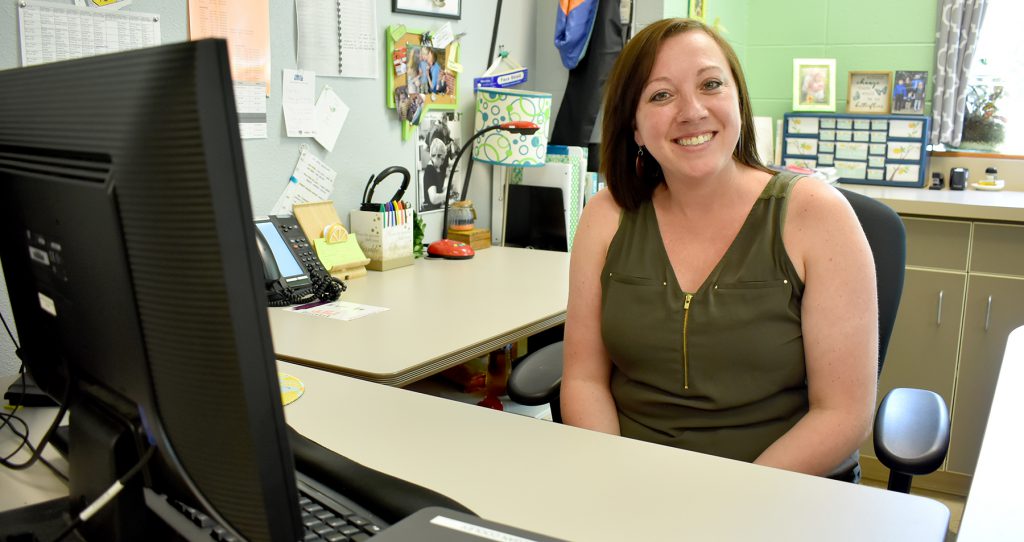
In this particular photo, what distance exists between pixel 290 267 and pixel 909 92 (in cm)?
267

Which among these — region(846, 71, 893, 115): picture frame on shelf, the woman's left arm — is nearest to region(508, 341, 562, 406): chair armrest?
the woman's left arm

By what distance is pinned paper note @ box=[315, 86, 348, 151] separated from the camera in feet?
7.29

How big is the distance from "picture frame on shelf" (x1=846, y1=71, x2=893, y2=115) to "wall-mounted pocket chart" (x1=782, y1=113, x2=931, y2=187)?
0.07 m

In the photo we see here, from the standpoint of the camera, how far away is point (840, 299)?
1.37 meters

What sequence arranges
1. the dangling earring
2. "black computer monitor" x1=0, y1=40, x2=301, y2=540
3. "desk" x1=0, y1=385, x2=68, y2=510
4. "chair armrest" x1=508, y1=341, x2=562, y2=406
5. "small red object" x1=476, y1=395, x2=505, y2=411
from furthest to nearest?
"small red object" x1=476, y1=395, x2=505, y2=411, the dangling earring, "chair armrest" x1=508, y1=341, x2=562, y2=406, "desk" x1=0, y1=385, x2=68, y2=510, "black computer monitor" x1=0, y1=40, x2=301, y2=540

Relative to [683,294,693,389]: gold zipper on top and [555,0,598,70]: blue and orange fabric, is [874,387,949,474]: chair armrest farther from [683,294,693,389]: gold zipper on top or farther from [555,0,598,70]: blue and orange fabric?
[555,0,598,70]: blue and orange fabric

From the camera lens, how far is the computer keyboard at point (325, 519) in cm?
78

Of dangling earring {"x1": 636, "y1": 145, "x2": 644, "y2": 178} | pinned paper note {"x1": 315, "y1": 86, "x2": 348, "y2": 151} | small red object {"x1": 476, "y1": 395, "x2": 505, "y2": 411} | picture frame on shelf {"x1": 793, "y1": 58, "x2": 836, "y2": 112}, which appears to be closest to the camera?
dangling earring {"x1": 636, "y1": 145, "x2": 644, "y2": 178}

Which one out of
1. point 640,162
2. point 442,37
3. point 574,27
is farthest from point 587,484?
point 574,27

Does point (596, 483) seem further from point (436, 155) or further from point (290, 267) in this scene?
point (436, 155)

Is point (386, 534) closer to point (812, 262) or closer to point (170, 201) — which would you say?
point (170, 201)

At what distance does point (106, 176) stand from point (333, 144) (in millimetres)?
1722

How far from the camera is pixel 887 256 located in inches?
58.5

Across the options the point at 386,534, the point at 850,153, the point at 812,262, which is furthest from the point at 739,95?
the point at 850,153
